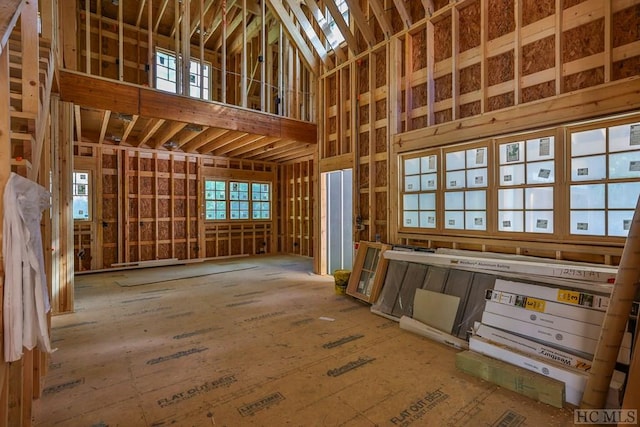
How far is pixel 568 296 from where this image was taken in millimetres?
2756

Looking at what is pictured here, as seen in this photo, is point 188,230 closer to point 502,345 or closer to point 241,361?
point 241,361

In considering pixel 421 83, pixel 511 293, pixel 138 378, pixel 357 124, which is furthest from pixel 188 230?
pixel 511 293

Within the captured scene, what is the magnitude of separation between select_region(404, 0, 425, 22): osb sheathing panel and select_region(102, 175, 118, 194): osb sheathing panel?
739 cm

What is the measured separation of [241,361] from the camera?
117 inches

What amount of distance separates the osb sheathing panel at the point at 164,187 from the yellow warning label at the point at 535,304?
8.20 metres

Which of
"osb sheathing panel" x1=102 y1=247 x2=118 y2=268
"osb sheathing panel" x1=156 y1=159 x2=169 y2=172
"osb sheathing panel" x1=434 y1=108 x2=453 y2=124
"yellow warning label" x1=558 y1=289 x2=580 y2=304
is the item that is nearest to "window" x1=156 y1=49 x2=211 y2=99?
"osb sheathing panel" x1=156 y1=159 x2=169 y2=172

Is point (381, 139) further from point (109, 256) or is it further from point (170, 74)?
point (109, 256)

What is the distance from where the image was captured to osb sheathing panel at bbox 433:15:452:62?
14.8ft

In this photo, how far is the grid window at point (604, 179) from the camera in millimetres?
2949

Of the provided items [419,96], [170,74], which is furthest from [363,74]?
[170,74]

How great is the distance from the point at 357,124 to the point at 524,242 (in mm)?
3419

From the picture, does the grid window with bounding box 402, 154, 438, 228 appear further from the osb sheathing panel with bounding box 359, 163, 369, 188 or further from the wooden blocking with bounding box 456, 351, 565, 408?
the wooden blocking with bounding box 456, 351, 565, 408

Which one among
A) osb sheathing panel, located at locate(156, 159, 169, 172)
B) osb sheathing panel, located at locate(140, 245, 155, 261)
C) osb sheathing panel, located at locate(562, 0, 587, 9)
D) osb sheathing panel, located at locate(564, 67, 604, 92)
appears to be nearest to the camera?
osb sheathing panel, located at locate(564, 67, 604, 92)

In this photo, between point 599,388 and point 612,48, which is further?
point 612,48
